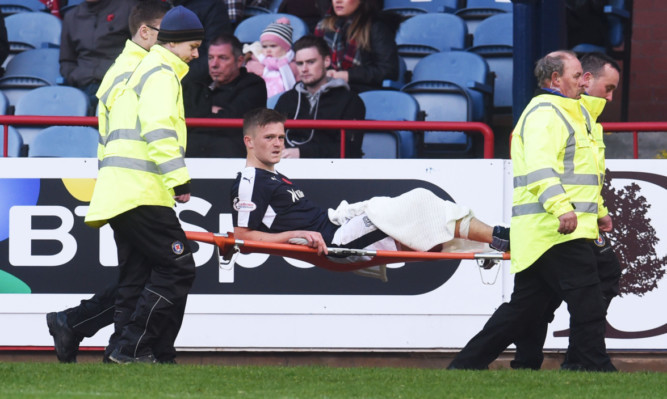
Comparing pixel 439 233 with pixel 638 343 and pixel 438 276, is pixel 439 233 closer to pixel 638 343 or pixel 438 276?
pixel 438 276

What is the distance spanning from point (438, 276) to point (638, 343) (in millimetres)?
1417

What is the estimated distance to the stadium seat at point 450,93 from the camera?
9695 millimetres

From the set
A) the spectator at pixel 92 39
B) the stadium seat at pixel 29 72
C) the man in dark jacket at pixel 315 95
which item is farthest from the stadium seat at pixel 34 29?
the man in dark jacket at pixel 315 95

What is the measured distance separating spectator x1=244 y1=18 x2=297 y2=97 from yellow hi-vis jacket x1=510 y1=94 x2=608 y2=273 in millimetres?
3769

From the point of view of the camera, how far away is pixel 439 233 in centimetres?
686

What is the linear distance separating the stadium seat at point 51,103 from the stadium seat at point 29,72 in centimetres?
77

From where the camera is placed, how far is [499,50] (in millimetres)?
10898

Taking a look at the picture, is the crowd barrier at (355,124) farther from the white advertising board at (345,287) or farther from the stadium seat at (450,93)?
the stadium seat at (450,93)

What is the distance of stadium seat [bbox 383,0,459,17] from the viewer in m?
12.1

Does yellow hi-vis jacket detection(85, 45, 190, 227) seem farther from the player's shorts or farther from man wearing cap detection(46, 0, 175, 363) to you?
the player's shorts

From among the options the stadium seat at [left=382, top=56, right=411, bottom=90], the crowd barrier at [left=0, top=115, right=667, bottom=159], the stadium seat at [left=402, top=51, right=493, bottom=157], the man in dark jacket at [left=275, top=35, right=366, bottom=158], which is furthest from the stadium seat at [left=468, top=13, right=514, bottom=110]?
the crowd barrier at [left=0, top=115, right=667, bottom=159]

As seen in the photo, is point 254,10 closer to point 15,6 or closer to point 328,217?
point 15,6

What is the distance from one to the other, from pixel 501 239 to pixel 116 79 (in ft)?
7.57

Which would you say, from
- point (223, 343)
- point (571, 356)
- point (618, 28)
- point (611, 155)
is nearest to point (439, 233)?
point (571, 356)
